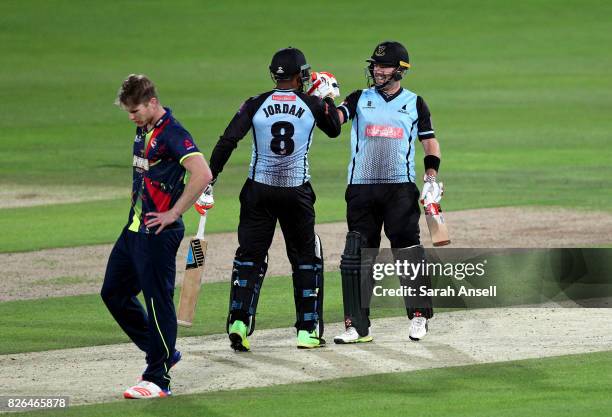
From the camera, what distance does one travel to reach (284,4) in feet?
175

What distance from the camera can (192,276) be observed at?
1056 centimetres

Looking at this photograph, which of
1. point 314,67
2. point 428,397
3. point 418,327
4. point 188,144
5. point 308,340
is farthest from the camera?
point 314,67

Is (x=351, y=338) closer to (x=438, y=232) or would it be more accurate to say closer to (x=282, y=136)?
(x=438, y=232)

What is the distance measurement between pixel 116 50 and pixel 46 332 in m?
32.4

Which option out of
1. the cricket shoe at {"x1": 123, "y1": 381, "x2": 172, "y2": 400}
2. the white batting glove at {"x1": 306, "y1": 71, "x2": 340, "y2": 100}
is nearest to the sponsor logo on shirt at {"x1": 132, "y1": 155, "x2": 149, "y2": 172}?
the cricket shoe at {"x1": 123, "y1": 381, "x2": 172, "y2": 400}

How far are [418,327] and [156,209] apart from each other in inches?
107

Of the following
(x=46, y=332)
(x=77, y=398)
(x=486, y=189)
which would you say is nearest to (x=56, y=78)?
(x=486, y=189)

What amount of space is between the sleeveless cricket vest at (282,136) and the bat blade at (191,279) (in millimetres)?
655

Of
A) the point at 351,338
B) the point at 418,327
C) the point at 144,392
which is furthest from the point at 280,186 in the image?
the point at 144,392

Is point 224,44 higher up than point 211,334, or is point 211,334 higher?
point 224,44

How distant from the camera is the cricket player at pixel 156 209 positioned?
342 inches

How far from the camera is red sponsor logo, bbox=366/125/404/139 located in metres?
10.8

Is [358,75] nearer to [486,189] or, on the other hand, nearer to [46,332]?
[486,189]

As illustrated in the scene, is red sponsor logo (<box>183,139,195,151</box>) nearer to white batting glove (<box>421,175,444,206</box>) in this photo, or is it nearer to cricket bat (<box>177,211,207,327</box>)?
cricket bat (<box>177,211,207,327</box>)
